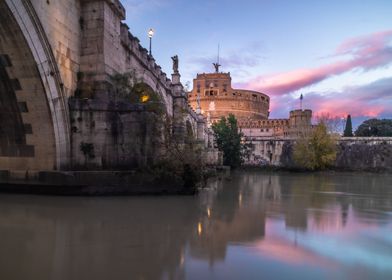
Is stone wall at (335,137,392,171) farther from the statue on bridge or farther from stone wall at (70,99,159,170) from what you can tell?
stone wall at (70,99,159,170)

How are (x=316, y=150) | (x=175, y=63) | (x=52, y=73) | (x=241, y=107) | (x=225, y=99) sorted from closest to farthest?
(x=52, y=73), (x=175, y=63), (x=316, y=150), (x=225, y=99), (x=241, y=107)

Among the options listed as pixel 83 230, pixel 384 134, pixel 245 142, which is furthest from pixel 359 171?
pixel 83 230

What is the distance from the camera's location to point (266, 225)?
7.59m

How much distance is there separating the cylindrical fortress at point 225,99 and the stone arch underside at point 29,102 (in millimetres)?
79370

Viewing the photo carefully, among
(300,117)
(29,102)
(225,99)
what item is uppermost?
(225,99)

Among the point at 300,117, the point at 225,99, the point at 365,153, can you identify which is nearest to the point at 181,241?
the point at 365,153

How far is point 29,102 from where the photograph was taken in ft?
34.1

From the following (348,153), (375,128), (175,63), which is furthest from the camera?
(375,128)

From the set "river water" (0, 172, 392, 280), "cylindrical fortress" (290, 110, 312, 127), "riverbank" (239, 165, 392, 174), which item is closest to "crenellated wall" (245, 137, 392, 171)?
"riverbank" (239, 165, 392, 174)

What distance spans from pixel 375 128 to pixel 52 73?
7428cm

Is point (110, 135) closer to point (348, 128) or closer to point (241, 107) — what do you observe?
point (348, 128)

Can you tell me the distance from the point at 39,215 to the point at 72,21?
6563 millimetres

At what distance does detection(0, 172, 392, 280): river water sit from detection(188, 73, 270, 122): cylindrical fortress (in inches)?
3204

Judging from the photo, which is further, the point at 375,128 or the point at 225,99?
the point at 225,99
